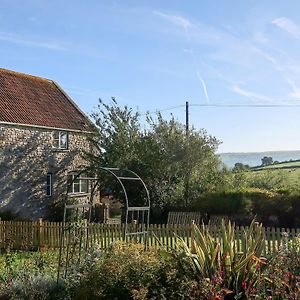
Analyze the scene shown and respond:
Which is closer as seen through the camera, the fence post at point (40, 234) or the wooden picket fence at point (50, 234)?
the wooden picket fence at point (50, 234)

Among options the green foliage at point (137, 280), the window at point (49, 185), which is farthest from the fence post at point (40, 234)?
the window at point (49, 185)

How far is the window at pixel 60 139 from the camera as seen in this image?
29.2m

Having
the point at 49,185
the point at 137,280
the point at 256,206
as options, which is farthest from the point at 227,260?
the point at 49,185

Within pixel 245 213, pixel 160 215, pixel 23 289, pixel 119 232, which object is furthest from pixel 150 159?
pixel 23 289

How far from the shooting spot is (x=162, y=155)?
25000mm

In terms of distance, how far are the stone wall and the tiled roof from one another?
1.85ft

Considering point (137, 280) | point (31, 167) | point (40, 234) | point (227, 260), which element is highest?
point (31, 167)

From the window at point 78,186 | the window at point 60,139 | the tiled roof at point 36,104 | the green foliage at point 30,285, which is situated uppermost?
the tiled roof at point 36,104

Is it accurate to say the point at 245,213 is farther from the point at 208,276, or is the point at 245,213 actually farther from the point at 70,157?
the point at 208,276

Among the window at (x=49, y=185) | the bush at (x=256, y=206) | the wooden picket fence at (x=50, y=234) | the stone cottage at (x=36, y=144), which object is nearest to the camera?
the wooden picket fence at (x=50, y=234)

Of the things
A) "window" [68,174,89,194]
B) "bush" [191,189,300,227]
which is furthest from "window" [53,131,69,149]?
"bush" [191,189,300,227]

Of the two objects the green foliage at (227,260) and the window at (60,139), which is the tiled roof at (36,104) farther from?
the green foliage at (227,260)

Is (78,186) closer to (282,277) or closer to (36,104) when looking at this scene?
(36,104)

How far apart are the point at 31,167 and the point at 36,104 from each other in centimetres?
413
